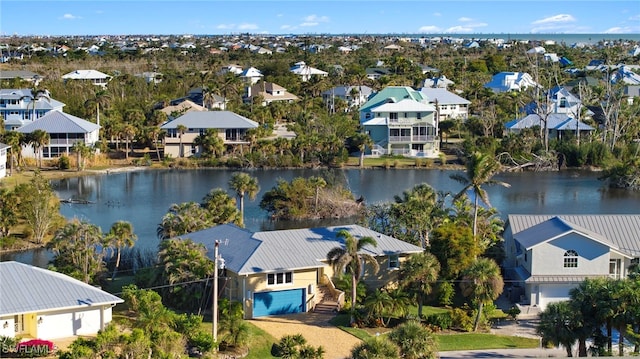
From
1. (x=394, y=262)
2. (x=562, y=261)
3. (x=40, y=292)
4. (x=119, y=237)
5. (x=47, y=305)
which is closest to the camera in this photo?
(x=47, y=305)

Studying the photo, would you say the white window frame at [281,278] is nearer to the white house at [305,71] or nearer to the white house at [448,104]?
the white house at [448,104]

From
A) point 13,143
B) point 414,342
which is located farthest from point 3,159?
point 414,342

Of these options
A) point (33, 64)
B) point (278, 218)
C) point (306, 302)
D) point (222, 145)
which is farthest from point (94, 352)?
point (33, 64)

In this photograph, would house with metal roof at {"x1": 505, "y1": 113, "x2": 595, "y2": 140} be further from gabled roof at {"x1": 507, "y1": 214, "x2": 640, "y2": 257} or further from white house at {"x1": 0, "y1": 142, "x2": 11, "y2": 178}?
white house at {"x1": 0, "y1": 142, "x2": 11, "y2": 178}

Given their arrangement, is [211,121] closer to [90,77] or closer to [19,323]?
[90,77]

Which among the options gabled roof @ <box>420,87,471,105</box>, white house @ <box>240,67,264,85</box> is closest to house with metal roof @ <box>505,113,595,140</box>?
gabled roof @ <box>420,87,471,105</box>
